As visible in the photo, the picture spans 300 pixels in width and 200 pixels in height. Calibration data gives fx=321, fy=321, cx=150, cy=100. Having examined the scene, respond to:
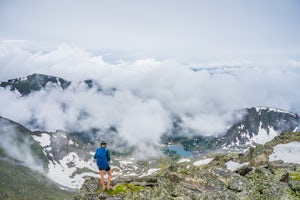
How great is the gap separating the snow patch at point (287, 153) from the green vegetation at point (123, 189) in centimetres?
4601

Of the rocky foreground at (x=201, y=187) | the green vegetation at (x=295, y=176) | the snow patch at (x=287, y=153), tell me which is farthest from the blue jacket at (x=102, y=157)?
the snow patch at (x=287, y=153)

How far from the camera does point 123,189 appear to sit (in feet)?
105

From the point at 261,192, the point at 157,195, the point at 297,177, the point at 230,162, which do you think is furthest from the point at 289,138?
the point at 157,195

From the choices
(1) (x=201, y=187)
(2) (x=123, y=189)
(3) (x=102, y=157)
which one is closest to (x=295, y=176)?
(1) (x=201, y=187)

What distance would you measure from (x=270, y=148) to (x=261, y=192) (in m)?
50.9

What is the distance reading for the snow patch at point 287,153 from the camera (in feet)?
229

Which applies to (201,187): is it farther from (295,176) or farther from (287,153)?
(287,153)

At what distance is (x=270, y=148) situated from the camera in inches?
3174

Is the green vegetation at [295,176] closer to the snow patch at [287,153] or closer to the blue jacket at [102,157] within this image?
the blue jacket at [102,157]

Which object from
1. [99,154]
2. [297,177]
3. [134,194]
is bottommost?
[297,177]

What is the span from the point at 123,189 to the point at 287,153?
5505cm

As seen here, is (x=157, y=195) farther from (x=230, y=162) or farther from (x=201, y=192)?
(x=230, y=162)

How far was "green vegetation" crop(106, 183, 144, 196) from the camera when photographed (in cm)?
3155

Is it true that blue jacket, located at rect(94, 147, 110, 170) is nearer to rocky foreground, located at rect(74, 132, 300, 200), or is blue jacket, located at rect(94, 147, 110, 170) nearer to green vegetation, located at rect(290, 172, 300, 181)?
rocky foreground, located at rect(74, 132, 300, 200)
